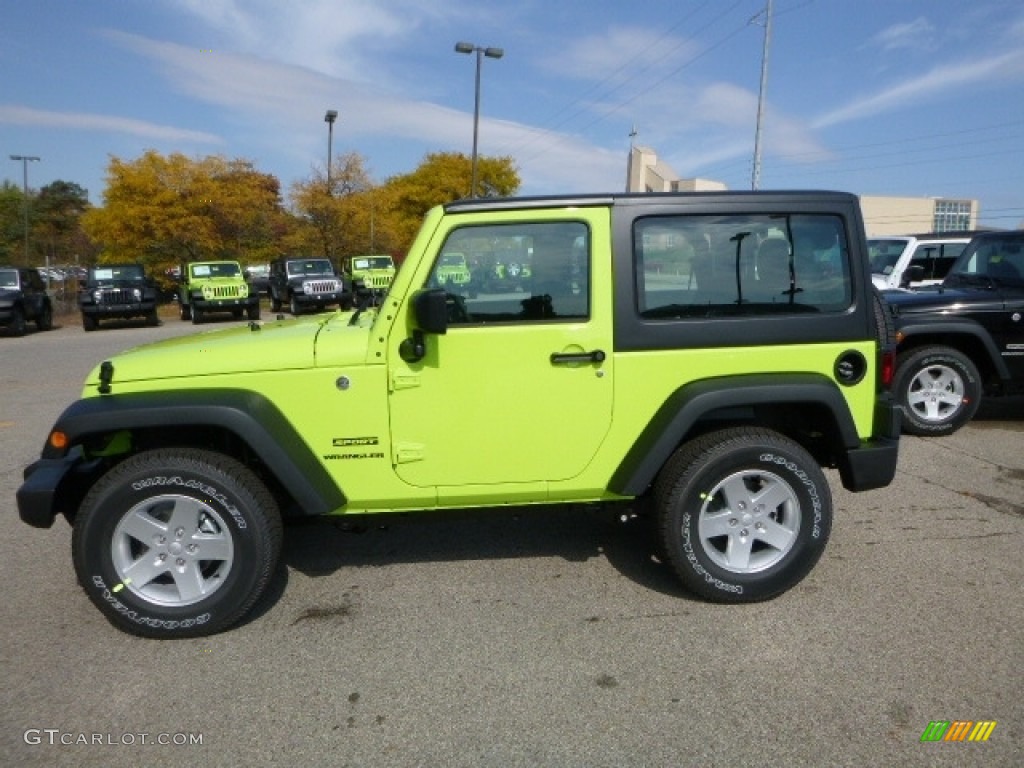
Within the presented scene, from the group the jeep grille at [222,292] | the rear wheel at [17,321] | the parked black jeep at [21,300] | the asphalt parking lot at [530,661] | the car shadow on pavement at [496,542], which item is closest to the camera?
the asphalt parking lot at [530,661]

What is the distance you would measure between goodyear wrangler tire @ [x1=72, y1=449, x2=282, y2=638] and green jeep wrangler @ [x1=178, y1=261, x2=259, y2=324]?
60.9 feet

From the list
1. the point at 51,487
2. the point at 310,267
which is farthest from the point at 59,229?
the point at 51,487

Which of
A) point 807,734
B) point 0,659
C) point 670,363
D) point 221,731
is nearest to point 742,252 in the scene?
point 670,363

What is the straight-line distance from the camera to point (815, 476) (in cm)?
337

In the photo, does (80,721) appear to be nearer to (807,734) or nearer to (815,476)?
(807,734)

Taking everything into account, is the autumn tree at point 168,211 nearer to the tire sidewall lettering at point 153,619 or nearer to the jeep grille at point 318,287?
the jeep grille at point 318,287

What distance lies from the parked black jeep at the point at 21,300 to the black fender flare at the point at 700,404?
19070 mm

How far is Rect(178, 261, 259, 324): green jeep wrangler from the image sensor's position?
821 inches

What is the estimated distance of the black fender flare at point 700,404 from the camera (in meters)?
3.26

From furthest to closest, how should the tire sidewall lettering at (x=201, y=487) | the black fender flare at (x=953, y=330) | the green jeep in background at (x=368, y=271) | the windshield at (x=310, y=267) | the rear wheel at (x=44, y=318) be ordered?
the green jeep in background at (x=368, y=271), the windshield at (x=310, y=267), the rear wheel at (x=44, y=318), the black fender flare at (x=953, y=330), the tire sidewall lettering at (x=201, y=487)

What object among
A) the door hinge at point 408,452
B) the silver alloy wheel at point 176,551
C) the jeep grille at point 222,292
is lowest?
the silver alloy wheel at point 176,551

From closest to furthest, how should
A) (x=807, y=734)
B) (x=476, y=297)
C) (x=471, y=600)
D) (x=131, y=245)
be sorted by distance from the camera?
(x=807, y=734) < (x=476, y=297) < (x=471, y=600) < (x=131, y=245)

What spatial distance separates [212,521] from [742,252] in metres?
2.75

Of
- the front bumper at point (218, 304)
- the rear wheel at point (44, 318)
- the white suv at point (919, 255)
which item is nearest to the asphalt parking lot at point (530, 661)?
the white suv at point (919, 255)
